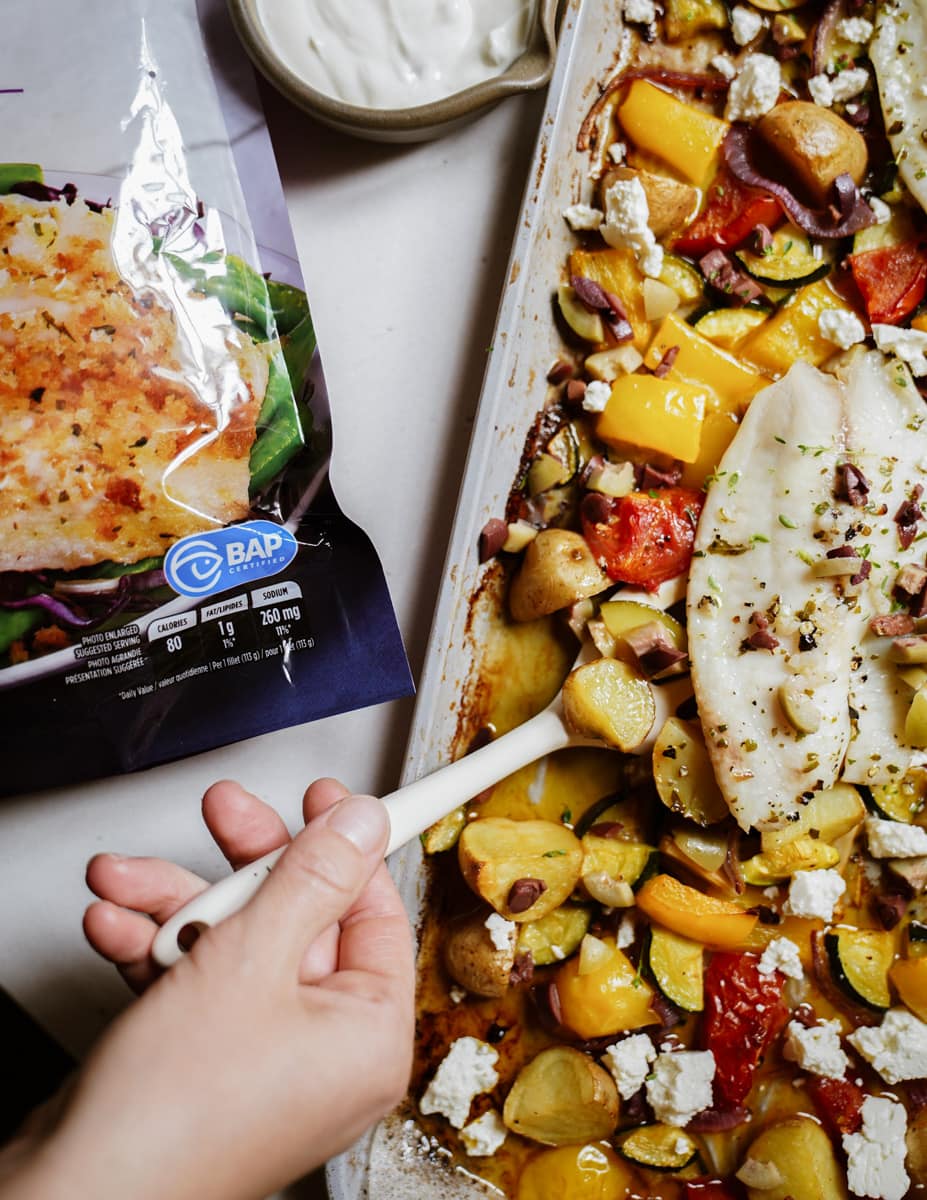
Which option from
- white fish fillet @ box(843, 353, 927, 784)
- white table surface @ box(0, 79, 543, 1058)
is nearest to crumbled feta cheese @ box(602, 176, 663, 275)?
white table surface @ box(0, 79, 543, 1058)

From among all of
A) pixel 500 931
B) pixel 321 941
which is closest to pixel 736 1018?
pixel 500 931

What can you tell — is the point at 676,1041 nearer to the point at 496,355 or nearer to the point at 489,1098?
the point at 489,1098

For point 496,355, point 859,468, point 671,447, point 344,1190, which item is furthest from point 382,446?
point 344,1190

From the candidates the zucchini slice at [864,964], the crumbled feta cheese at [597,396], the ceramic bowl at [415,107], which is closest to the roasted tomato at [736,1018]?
the zucchini slice at [864,964]

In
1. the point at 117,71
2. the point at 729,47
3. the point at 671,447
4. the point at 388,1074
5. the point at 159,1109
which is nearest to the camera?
the point at 159,1109

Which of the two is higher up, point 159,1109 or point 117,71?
point 117,71

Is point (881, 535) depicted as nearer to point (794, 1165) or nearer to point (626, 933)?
point (626, 933)

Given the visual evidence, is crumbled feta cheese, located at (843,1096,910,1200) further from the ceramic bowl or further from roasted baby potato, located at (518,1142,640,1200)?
the ceramic bowl
